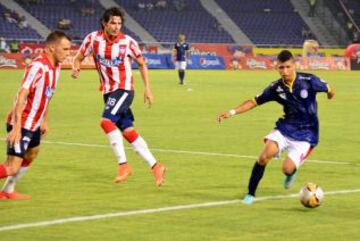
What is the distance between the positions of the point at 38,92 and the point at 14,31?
50372mm

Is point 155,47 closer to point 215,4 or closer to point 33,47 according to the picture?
point 33,47

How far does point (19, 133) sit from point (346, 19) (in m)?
68.5

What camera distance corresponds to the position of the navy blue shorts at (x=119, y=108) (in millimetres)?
12438

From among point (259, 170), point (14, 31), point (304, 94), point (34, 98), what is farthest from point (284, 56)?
point (14, 31)

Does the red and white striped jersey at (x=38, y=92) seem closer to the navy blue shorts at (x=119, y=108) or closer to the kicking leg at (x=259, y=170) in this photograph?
the navy blue shorts at (x=119, y=108)

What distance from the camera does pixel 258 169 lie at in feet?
34.7

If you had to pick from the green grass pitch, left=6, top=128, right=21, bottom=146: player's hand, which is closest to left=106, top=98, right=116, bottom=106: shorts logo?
the green grass pitch

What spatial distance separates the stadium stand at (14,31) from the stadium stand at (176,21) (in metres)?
9.81

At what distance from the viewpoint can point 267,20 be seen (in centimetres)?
7419

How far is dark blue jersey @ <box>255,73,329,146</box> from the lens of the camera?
432 inches

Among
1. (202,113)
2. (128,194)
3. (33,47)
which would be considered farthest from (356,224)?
(33,47)

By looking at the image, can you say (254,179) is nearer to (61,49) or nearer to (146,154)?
(146,154)

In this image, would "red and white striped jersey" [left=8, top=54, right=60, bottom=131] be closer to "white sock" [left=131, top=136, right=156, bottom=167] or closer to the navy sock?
"white sock" [left=131, top=136, right=156, bottom=167]

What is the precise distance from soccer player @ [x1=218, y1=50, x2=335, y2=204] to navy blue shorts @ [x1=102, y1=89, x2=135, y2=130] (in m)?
1.98
